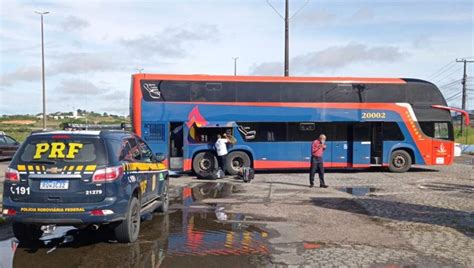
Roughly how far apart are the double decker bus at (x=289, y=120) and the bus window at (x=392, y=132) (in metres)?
0.04

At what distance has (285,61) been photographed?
78.3 ft

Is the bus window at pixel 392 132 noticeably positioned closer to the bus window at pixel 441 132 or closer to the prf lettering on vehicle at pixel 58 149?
the bus window at pixel 441 132

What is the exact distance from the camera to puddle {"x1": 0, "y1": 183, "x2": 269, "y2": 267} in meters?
7.19

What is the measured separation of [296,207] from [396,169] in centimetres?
1053

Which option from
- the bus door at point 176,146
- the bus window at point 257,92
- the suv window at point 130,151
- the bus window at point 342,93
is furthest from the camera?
the bus window at point 342,93

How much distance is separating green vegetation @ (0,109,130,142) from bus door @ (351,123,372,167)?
33.4 feet

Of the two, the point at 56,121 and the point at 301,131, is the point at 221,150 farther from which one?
the point at 56,121

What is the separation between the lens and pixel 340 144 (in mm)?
20953

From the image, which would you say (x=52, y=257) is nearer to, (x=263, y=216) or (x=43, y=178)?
(x=43, y=178)

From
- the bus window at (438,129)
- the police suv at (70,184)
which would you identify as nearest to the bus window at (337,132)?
the bus window at (438,129)

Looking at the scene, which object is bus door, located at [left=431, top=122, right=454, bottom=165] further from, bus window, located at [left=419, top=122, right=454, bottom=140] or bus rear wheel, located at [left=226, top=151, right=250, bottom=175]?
bus rear wheel, located at [left=226, top=151, right=250, bottom=175]

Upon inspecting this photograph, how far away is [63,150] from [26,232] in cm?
164

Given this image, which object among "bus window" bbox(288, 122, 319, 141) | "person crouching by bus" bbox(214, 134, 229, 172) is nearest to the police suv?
"person crouching by bus" bbox(214, 134, 229, 172)

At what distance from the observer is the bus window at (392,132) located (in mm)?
21094
